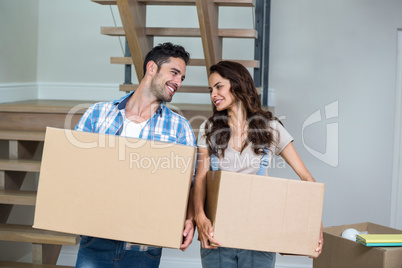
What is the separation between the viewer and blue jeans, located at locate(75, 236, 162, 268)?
1.52 meters

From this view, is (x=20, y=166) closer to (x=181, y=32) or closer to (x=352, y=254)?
(x=181, y=32)

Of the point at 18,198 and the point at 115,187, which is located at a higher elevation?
the point at 115,187

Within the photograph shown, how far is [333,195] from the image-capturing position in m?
3.25

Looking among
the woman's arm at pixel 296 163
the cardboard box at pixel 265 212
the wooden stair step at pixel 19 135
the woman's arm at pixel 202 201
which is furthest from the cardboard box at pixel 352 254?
the wooden stair step at pixel 19 135

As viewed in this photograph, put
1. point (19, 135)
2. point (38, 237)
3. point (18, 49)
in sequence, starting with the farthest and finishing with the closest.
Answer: point (18, 49) → point (19, 135) → point (38, 237)

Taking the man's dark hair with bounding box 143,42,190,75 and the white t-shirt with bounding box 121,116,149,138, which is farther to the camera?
the man's dark hair with bounding box 143,42,190,75

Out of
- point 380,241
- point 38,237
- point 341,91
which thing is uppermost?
point 341,91

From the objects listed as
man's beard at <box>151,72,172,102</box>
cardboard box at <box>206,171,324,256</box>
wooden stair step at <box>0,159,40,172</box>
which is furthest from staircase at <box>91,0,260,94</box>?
cardboard box at <box>206,171,324,256</box>

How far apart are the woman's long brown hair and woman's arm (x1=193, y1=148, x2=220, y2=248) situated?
39 millimetres

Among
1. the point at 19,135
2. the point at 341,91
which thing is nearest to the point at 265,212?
the point at 19,135

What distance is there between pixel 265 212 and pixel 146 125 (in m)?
0.50

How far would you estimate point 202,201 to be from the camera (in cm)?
146

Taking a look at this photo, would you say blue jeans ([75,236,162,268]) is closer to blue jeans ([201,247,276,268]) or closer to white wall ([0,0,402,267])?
blue jeans ([201,247,276,268])

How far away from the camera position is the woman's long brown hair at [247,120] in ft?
5.22
